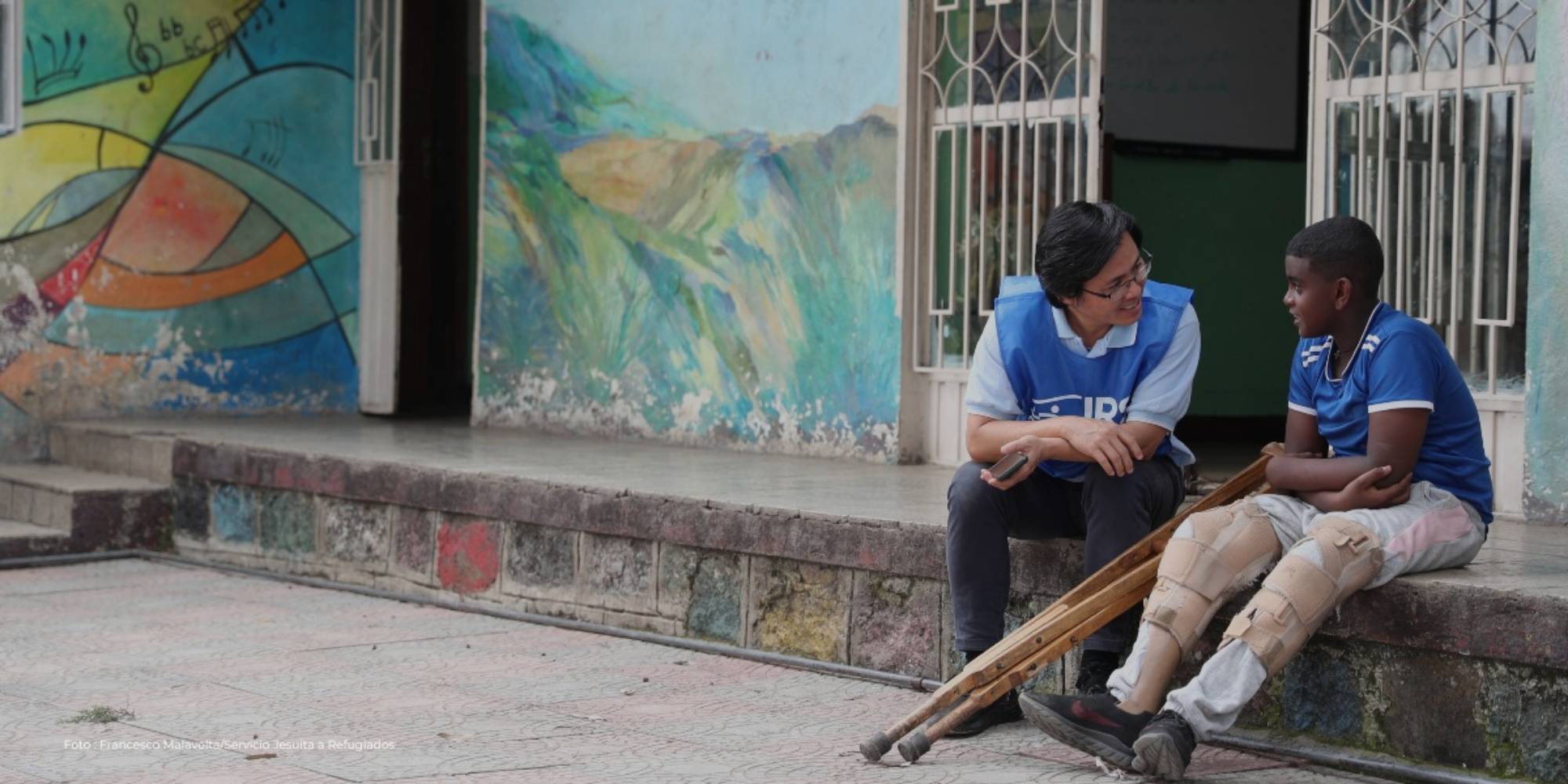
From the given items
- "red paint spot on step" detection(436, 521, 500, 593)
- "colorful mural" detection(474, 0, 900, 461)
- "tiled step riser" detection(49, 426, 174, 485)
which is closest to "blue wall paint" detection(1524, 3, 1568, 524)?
"colorful mural" detection(474, 0, 900, 461)

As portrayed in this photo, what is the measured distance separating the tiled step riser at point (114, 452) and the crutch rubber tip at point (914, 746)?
490 centimetres

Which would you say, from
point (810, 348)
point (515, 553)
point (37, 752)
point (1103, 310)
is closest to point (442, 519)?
point (515, 553)

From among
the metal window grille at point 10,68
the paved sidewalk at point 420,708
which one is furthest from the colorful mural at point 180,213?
the paved sidewalk at point 420,708

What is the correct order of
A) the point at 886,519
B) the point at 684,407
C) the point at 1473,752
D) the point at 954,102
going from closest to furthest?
the point at 1473,752
the point at 886,519
the point at 954,102
the point at 684,407

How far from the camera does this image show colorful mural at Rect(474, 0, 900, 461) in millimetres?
7301

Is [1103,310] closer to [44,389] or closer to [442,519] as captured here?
[442,519]

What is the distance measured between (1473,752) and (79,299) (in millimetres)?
6839

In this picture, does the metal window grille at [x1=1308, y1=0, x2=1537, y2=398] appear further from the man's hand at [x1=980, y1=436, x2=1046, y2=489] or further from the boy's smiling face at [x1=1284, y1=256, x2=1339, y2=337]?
the man's hand at [x1=980, y1=436, x2=1046, y2=489]

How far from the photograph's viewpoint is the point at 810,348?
7.47 meters

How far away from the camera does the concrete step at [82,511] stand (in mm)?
7754

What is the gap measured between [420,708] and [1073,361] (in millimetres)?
1887

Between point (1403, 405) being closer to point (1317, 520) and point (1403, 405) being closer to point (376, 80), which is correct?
point (1317, 520)

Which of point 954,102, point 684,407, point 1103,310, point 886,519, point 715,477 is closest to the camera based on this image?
point 1103,310

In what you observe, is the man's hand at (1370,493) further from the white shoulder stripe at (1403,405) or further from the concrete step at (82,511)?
the concrete step at (82,511)
